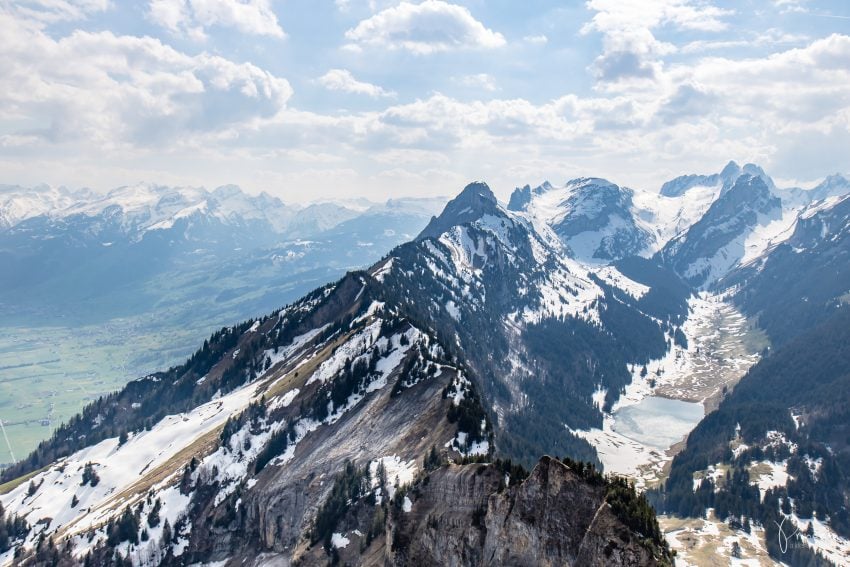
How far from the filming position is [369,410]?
5576 inches

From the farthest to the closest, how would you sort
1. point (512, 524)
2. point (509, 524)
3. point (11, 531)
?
point (11, 531) → point (509, 524) → point (512, 524)

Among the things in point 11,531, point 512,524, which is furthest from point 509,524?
point 11,531

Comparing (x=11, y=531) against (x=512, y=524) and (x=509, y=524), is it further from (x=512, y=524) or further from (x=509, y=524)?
(x=512, y=524)

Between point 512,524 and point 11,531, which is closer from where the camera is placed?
point 512,524

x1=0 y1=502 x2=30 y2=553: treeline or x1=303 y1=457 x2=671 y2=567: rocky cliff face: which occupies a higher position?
x1=303 y1=457 x2=671 y2=567: rocky cliff face

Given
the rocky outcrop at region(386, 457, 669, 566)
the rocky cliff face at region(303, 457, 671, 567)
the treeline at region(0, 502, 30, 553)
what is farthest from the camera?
the treeline at region(0, 502, 30, 553)

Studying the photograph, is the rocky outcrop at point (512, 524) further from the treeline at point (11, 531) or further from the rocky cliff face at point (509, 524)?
the treeline at point (11, 531)

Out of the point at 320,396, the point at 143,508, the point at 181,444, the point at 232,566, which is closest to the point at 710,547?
the point at 320,396

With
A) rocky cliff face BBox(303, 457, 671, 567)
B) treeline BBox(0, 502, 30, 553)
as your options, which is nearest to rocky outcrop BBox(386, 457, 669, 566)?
rocky cliff face BBox(303, 457, 671, 567)

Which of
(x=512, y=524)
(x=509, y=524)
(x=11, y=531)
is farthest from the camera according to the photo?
(x=11, y=531)

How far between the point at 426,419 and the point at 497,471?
173 feet

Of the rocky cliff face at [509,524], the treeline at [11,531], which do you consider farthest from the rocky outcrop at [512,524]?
the treeline at [11,531]

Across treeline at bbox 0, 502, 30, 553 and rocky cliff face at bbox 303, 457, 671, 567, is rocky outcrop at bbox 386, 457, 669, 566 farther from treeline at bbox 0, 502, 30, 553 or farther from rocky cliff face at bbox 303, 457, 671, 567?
treeline at bbox 0, 502, 30, 553

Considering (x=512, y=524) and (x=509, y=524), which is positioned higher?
(x=512, y=524)
